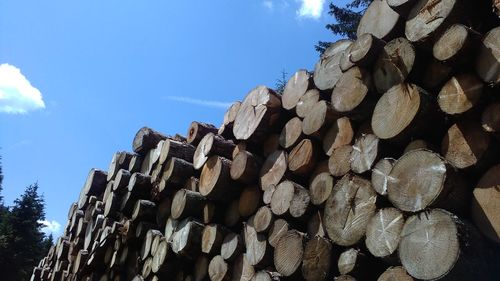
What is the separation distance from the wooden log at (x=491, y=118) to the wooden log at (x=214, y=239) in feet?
7.24

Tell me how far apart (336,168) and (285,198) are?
1.52 ft

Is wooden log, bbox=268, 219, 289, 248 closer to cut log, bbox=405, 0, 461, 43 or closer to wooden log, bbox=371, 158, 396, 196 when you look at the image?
wooden log, bbox=371, 158, 396, 196

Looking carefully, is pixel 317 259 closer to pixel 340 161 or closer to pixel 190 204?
pixel 340 161

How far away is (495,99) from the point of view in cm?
210

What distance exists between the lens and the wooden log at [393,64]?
8.16 feet

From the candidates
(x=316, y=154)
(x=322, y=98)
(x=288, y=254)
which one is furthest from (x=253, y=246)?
(x=322, y=98)

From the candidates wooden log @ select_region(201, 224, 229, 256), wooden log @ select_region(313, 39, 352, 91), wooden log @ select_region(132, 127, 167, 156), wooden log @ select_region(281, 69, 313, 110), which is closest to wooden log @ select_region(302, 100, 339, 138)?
wooden log @ select_region(313, 39, 352, 91)

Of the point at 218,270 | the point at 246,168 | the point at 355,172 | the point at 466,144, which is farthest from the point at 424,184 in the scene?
the point at 218,270

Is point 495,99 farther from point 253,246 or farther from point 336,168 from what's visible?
point 253,246

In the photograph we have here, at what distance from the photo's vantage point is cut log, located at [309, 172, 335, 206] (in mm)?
2885

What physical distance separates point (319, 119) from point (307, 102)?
282mm

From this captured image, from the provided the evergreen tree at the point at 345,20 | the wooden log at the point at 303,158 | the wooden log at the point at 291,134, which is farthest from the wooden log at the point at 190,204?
the evergreen tree at the point at 345,20

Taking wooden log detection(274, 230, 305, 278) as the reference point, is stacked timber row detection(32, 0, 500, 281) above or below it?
above

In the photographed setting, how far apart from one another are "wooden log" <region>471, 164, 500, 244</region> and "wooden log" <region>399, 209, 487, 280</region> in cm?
6
